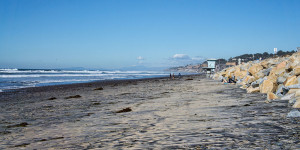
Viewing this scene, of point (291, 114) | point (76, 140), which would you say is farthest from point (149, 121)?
point (291, 114)

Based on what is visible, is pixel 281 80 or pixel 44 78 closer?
pixel 281 80

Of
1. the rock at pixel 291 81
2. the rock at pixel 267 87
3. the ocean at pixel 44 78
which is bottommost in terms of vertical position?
the ocean at pixel 44 78

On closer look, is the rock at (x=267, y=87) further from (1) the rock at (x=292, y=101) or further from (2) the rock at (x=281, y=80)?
(1) the rock at (x=292, y=101)

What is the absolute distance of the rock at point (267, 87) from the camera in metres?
9.33

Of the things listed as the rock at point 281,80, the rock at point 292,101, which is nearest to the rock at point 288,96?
the rock at point 292,101

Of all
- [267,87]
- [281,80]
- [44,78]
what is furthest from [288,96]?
[44,78]

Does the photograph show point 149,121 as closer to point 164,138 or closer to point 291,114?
point 164,138

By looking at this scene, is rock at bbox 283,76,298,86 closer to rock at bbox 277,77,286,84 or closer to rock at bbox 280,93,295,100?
rock at bbox 277,77,286,84

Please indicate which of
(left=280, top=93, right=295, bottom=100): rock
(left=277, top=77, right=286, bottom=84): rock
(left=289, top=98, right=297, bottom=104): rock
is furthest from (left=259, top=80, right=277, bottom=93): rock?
(left=289, top=98, right=297, bottom=104): rock

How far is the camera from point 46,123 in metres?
6.11

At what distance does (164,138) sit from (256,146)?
1.38 meters

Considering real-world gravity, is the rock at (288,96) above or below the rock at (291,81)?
below

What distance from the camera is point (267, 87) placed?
9547mm

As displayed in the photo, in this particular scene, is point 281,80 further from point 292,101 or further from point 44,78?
point 44,78
